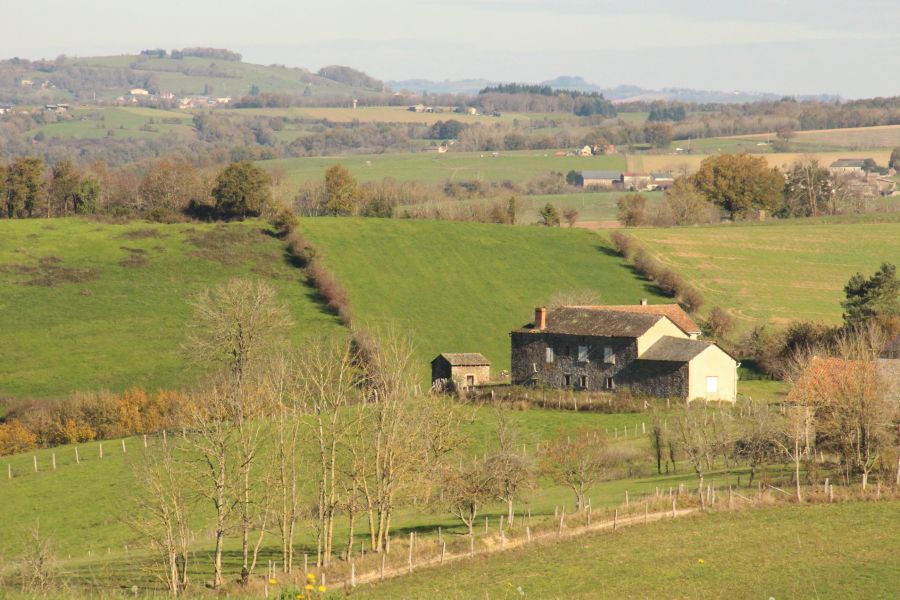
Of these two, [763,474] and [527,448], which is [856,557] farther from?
[527,448]

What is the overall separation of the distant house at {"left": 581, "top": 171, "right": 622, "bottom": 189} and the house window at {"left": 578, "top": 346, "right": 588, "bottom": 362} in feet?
364

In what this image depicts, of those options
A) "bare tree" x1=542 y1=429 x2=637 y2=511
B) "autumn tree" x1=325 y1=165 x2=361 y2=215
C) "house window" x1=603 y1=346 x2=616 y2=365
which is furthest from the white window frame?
"autumn tree" x1=325 y1=165 x2=361 y2=215

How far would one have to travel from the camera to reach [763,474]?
2130 inches

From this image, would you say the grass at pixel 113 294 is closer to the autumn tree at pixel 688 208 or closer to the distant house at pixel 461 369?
the distant house at pixel 461 369

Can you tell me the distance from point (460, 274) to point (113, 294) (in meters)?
28.5

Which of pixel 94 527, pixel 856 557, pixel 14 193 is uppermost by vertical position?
pixel 14 193

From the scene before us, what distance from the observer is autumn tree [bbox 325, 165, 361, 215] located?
430 ft

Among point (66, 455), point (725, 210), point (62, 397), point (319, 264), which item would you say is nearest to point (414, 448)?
point (66, 455)

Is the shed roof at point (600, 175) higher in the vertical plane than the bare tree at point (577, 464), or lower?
higher

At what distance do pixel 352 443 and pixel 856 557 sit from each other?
696 inches

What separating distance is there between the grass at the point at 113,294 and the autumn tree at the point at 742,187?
5756 cm

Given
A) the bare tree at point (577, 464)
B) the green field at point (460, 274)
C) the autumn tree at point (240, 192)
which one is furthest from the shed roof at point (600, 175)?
the bare tree at point (577, 464)

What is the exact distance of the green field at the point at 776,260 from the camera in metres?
105

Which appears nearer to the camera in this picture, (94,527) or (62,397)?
(94,527)
